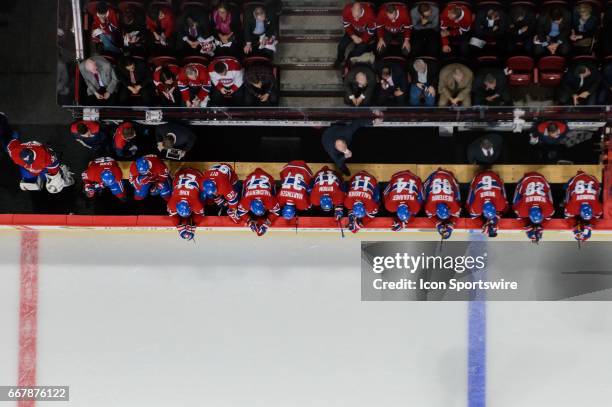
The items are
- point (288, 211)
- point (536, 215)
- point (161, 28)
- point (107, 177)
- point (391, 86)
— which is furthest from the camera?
point (161, 28)

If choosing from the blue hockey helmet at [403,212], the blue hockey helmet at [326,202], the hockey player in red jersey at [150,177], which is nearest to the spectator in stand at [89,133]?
the hockey player in red jersey at [150,177]

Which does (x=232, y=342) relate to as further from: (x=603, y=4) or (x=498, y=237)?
(x=603, y=4)

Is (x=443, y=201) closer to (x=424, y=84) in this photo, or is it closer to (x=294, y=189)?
(x=424, y=84)

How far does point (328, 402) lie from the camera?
20.5 ft

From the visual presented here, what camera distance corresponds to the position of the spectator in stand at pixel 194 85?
17.9 feet

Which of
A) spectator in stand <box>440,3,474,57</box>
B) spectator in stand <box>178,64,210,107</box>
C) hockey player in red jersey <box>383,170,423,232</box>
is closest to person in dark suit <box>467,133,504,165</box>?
hockey player in red jersey <box>383,170,423,232</box>

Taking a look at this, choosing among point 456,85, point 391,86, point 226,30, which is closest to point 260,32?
point 226,30

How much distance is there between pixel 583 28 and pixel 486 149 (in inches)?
59.5

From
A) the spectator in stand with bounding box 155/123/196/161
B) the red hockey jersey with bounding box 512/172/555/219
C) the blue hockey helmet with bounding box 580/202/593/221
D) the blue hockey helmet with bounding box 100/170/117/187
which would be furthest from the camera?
the spectator in stand with bounding box 155/123/196/161

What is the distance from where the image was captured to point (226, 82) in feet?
18.2

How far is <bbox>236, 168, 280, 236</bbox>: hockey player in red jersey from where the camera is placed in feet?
17.5

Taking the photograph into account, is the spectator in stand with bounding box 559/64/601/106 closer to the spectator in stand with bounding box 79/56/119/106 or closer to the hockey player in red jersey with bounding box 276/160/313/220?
the hockey player in red jersey with bounding box 276/160/313/220

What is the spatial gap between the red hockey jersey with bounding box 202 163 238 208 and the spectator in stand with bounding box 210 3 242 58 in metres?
1.23

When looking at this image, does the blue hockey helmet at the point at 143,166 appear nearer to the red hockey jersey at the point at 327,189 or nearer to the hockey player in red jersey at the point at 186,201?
the hockey player in red jersey at the point at 186,201
